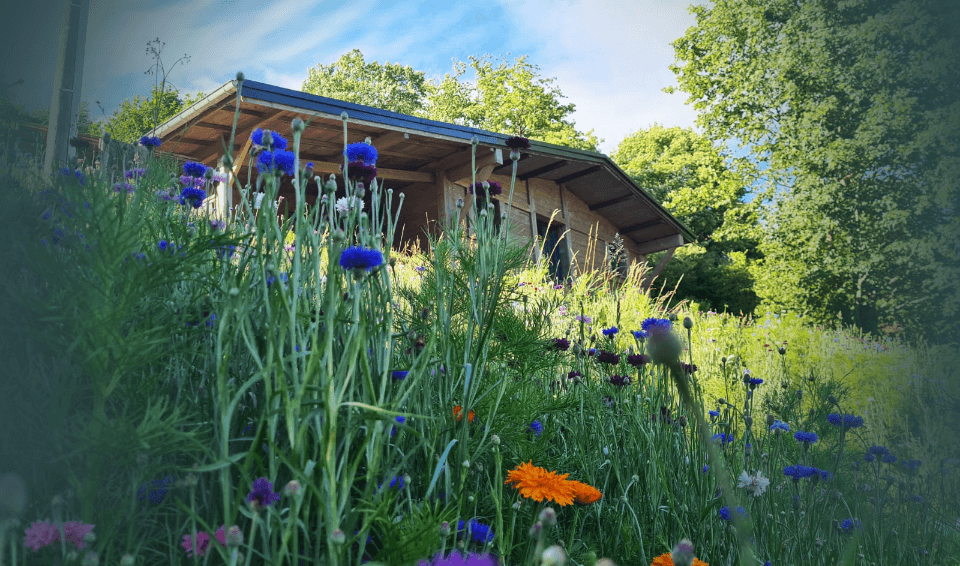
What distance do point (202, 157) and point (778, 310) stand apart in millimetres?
15658

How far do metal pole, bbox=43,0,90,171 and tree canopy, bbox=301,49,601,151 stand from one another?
22764 millimetres

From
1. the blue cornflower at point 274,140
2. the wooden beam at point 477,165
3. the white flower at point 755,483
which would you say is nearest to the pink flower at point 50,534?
the blue cornflower at point 274,140

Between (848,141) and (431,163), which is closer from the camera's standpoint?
(431,163)

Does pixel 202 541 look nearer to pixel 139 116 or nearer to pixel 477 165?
pixel 477 165

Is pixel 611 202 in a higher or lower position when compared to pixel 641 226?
higher

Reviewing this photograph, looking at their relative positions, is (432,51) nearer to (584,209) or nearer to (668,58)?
(584,209)

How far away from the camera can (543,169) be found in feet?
39.5

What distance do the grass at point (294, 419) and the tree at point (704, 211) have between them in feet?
59.4

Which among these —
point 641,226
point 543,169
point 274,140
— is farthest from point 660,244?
point 274,140

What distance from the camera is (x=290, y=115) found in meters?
6.83

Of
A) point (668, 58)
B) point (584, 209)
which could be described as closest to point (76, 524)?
point (584, 209)

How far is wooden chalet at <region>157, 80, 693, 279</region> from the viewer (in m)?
6.61

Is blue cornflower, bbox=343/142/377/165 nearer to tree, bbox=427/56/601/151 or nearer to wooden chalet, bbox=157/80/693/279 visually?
wooden chalet, bbox=157/80/693/279

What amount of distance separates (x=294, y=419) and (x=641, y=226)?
54.3 feet
